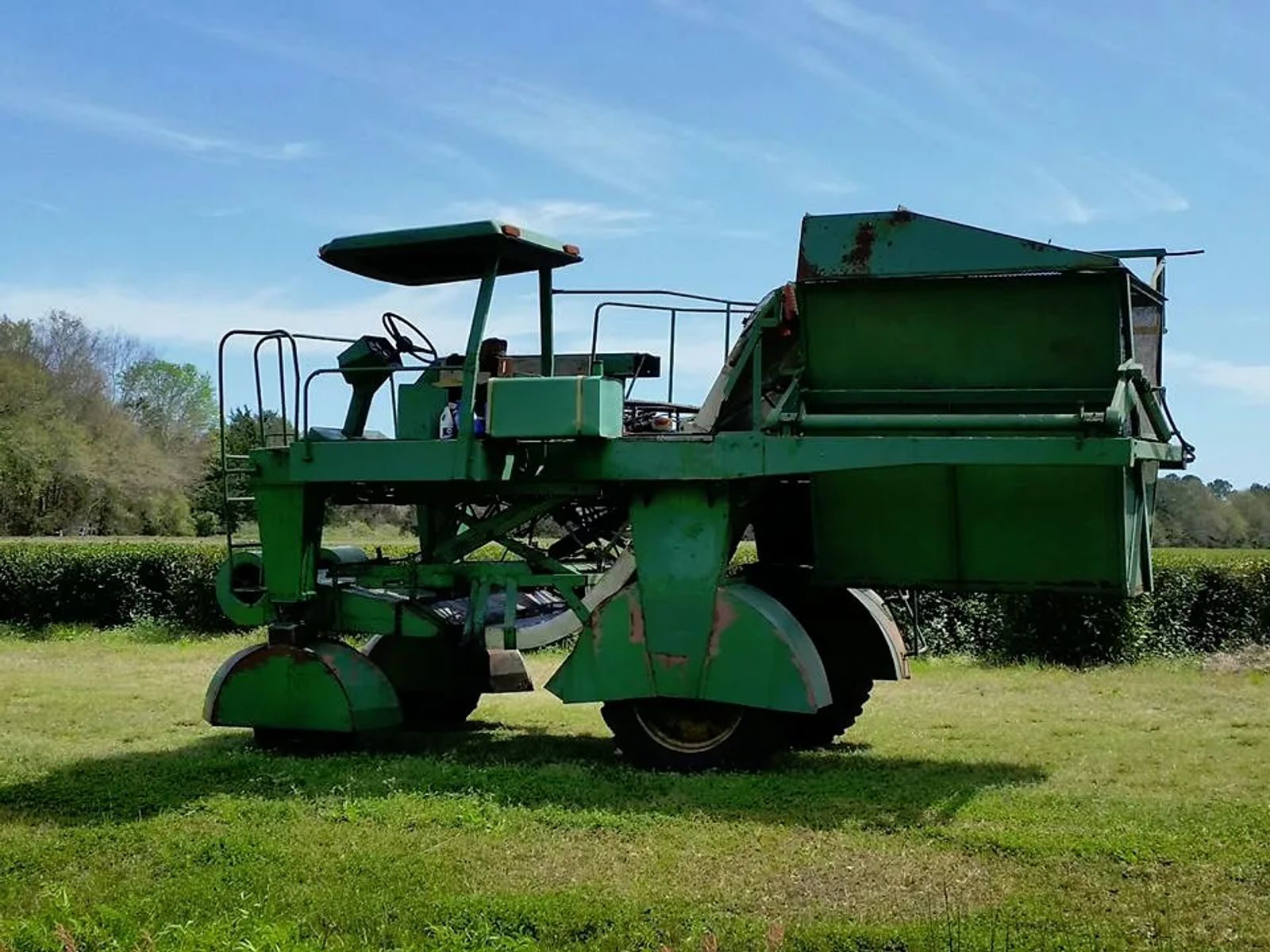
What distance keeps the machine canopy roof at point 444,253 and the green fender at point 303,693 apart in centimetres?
284

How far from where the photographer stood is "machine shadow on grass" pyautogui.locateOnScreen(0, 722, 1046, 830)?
827 cm

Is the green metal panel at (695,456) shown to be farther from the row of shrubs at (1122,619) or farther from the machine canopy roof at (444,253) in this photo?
the row of shrubs at (1122,619)

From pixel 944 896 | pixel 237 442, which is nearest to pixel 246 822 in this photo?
pixel 944 896

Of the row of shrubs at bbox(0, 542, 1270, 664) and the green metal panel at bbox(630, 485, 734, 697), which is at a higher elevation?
the green metal panel at bbox(630, 485, 734, 697)

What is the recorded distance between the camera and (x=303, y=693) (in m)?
10.1

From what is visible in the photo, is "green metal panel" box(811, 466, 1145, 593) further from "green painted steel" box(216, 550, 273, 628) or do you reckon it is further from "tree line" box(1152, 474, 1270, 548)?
"tree line" box(1152, 474, 1270, 548)

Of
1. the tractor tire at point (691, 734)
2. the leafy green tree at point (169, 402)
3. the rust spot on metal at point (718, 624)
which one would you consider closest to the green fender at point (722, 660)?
the rust spot on metal at point (718, 624)

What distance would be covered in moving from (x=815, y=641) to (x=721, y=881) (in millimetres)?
4389

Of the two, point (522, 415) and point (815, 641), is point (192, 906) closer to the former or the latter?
point (522, 415)

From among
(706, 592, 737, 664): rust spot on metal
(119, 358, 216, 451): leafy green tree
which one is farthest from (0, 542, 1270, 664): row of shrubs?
(119, 358, 216, 451): leafy green tree

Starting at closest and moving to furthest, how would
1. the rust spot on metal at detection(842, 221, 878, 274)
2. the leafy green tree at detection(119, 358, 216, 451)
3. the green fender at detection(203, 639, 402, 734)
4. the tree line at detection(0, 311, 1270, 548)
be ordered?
the rust spot on metal at detection(842, 221, 878, 274), the green fender at detection(203, 639, 402, 734), the tree line at detection(0, 311, 1270, 548), the leafy green tree at detection(119, 358, 216, 451)

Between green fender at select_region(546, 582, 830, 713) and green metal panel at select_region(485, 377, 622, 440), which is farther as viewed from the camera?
green metal panel at select_region(485, 377, 622, 440)

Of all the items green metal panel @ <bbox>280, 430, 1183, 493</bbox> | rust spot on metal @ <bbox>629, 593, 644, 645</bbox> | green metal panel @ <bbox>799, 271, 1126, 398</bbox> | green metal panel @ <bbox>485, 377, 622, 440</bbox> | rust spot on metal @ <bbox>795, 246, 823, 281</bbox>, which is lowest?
rust spot on metal @ <bbox>629, 593, 644, 645</bbox>

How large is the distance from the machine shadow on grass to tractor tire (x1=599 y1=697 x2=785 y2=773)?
→ 0.57 feet
